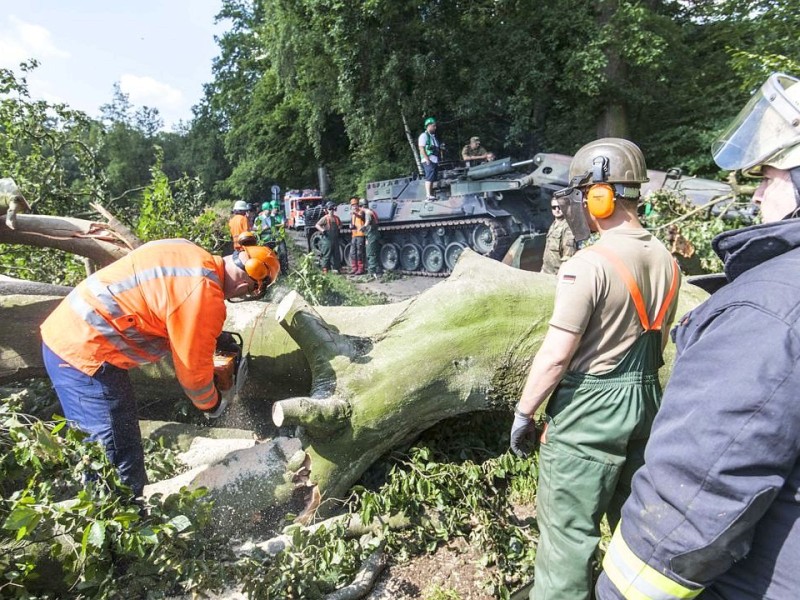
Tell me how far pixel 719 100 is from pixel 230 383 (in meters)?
16.0

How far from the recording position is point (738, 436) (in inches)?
37.3

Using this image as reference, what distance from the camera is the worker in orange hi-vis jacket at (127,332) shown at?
2605 millimetres

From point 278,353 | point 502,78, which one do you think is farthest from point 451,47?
point 278,353

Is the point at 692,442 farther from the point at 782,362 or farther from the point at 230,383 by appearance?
the point at 230,383

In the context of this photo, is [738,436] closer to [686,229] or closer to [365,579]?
[365,579]

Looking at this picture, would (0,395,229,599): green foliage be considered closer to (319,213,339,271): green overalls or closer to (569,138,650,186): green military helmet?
(569,138,650,186): green military helmet

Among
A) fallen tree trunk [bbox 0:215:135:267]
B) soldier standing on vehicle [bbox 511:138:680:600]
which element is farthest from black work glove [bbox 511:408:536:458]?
fallen tree trunk [bbox 0:215:135:267]

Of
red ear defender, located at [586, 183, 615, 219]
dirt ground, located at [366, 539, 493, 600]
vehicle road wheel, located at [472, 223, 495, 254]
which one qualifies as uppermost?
red ear defender, located at [586, 183, 615, 219]

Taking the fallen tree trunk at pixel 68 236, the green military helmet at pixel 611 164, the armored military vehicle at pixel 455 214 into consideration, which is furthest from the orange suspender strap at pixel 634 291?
the armored military vehicle at pixel 455 214

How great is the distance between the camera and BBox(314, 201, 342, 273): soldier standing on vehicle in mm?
12961

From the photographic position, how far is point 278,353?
334 cm

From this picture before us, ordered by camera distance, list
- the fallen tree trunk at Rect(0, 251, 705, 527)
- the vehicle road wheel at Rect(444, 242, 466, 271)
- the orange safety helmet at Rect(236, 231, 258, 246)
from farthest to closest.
→ the vehicle road wheel at Rect(444, 242, 466, 271), the orange safety helmet at Rect(236, 231, 258, 246), the fallen tree trunk at Rect(0, 251, 705, 527)

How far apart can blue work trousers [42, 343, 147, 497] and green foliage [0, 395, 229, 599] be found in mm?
189

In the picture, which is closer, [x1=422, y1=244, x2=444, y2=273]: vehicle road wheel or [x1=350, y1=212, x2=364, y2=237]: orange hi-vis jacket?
[x1=422, y1=244, x2=444, y2=273]: vehicle road wheel
